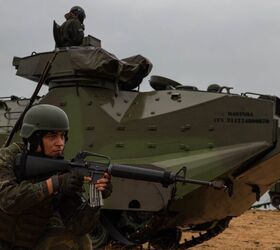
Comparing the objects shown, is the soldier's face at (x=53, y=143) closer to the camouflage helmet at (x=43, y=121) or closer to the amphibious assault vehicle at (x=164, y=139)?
the camouflage helmet at (x=43, y=121)

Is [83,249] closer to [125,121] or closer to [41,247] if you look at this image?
[41,247]

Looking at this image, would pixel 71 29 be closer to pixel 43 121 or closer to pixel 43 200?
pixel 43 121

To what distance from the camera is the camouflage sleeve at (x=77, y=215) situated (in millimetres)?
3842

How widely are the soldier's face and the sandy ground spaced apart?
798cm

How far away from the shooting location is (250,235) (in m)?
14.3

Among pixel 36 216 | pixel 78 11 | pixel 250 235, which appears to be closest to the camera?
pixel 36 216

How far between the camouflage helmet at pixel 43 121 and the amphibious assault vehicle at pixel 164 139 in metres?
3.87

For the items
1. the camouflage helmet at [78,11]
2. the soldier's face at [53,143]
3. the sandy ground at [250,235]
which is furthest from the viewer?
the sandy ground at [250,235]

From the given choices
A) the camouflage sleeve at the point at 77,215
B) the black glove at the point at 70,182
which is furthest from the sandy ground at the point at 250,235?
the black glove at the point at 70,182

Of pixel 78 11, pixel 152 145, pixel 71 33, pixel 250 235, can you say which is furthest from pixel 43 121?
pixel 250 235

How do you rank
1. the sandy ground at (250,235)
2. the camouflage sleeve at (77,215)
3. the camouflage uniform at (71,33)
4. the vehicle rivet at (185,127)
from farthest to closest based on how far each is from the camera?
the sandy ground at (250,235)
the camouflage uniform at (71,33)
the vehicle rivet at (185,127)
the camouflage sleeve at (77,215)

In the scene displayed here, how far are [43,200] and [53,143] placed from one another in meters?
0.39

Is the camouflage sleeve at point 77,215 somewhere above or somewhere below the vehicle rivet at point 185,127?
below

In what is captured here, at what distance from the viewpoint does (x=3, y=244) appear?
376 centimetres
